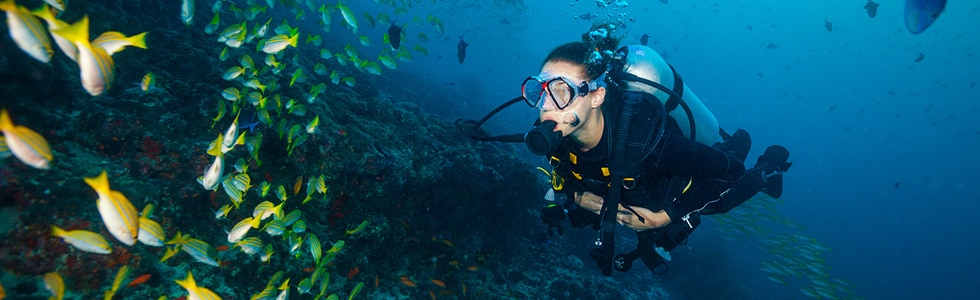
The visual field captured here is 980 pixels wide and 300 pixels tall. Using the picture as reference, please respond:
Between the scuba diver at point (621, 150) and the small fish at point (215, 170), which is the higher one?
the scuba diver at point (621, 150)

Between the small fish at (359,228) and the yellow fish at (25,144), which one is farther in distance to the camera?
the small fish at (359,228)

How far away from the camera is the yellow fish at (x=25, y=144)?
179 centimetres

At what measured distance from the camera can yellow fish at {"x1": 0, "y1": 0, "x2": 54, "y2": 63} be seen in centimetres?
183

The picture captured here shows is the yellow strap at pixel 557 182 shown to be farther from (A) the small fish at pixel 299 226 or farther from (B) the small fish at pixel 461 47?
(B) the small fish at pixel 461 47

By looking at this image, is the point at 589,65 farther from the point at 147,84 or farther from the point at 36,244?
the point at 36,244

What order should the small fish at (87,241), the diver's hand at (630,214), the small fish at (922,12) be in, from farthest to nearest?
the diver's hand at (630,214)
the small fish at (922,12)
the small fish at (87,241)

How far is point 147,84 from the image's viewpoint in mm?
3643

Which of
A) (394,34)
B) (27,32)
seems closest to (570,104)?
(27,32)

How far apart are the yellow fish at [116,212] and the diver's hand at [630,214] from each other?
3353mm

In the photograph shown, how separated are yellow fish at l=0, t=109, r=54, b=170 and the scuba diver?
2.85 metres

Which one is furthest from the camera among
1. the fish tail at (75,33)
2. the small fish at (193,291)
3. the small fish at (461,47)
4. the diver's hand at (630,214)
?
the small fish at (461,47)

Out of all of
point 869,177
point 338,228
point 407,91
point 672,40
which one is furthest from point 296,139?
point 672,40

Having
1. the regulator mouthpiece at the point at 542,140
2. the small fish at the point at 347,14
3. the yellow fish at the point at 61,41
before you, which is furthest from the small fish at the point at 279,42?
the regulator mouthpiece at the point at 542,140

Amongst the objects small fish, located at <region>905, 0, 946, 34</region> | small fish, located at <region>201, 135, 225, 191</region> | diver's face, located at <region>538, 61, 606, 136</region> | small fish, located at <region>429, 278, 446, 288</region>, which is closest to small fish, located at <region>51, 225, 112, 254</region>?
small fish, located at <region>201, 135, 225, 191</region>
